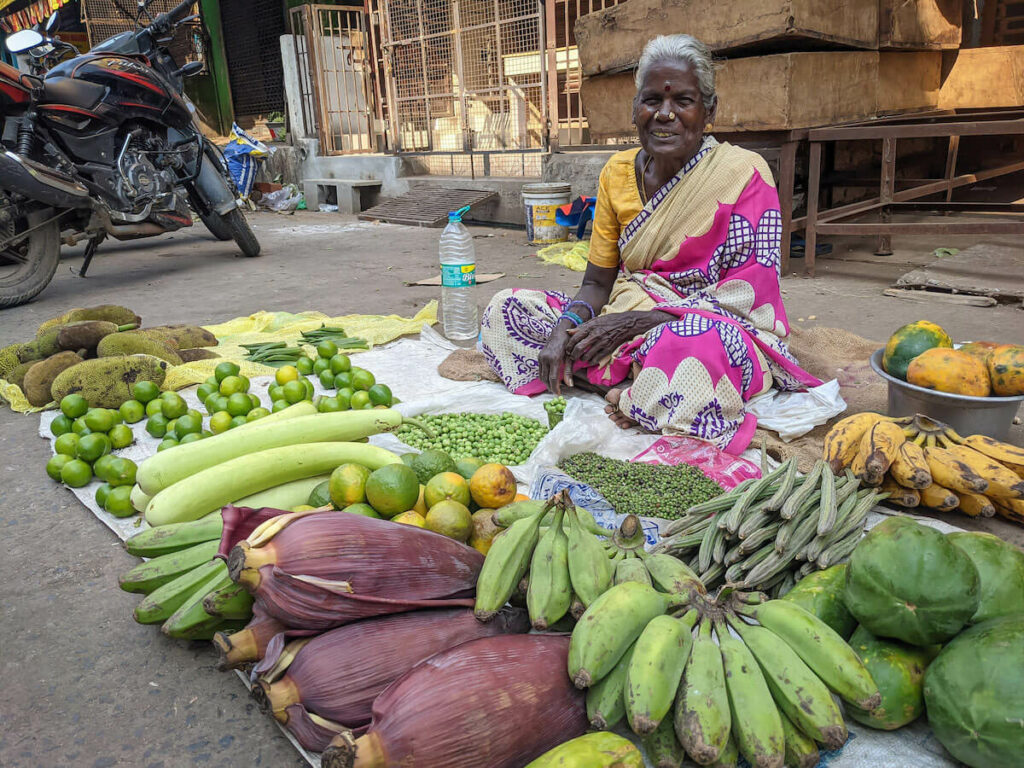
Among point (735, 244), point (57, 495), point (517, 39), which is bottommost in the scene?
point (57, 495)

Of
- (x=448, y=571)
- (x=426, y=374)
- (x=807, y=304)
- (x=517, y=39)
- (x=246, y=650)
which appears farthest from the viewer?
(x=517, y=39)

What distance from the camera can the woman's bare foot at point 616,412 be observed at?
9.49 ft

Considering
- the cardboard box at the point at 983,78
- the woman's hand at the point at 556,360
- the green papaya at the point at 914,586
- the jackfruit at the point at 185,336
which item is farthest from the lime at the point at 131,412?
the cardboard box at the point at 983,78

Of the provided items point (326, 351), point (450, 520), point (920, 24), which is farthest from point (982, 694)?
point (920, 24)

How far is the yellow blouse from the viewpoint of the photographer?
10.5 feet

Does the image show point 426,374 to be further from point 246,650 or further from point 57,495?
point 246,650

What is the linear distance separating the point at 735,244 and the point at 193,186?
5672mm

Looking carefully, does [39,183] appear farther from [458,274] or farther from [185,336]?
[458,274]

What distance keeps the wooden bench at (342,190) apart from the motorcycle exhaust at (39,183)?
5.55 metres

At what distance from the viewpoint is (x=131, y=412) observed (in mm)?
3045

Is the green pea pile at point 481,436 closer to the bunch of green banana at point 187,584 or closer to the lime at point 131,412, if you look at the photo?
the bunch of green banana at point 187,584

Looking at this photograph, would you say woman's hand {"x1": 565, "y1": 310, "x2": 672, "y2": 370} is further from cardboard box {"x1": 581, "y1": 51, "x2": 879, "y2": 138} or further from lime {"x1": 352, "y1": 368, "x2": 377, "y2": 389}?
cardboard box {"x1": 581, "y1": 51, "x2": 879, "y2": 138}

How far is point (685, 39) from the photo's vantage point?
2.71 m

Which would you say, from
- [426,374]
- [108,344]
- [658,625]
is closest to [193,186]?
[108,344]
